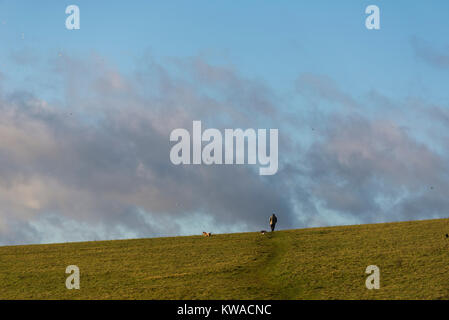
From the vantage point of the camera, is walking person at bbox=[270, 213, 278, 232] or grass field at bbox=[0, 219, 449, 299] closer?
grass field at bbox=[0, 219, 449, 299]

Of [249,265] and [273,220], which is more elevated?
[273,220]

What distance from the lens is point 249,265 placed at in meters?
41.8

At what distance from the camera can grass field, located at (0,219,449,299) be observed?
3622 cm

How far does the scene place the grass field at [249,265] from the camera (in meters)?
36.2

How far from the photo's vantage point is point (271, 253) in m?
45.3

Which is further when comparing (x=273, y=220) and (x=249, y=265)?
(x=273, y=220)

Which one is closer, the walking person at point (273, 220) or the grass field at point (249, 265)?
the grass field at point (249, 265)

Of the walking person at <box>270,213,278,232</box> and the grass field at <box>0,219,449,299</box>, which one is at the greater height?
the walking person at <box>270,213,278,232</box>

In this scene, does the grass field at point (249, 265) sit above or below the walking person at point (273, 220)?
below
